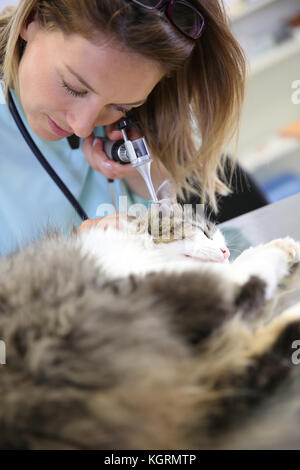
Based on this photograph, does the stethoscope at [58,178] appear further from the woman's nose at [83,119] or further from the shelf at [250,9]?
the shelf at [250,9]

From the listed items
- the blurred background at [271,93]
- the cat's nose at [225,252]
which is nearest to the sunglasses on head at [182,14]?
the cat's nose at [225,252]

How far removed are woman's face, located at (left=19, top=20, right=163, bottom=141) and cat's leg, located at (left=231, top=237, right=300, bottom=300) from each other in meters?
0.43

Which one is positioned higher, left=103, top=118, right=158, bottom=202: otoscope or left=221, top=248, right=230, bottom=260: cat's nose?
left=103, top=118, right=158, bottom=202: otoscope

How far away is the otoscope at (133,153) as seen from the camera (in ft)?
3.55

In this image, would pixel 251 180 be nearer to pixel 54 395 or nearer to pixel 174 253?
pixel 174 253

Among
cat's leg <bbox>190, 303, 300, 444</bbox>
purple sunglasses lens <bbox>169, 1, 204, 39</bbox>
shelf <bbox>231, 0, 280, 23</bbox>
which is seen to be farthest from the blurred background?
cat's leg <bbox>190, 303, 300, 444</bbox>

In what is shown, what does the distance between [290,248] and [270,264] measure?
0.32 ft

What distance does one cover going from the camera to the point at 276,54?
8.63 feet

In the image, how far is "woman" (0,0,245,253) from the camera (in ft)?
2.72

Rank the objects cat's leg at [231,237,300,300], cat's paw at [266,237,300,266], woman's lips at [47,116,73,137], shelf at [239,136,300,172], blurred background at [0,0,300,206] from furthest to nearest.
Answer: shelf at [239,136,300,172] < blurred background at [0,0,300,206] < woman's lips at [47,116,73,137] < cat's paw at [266,237,300,266] < cat's leg at [231,237,300,300]

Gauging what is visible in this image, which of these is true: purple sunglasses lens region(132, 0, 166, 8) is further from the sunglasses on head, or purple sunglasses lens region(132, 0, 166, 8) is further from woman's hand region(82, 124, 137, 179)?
woman's hand region(82, 124, 137, 179)

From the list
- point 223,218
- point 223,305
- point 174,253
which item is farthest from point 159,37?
point 223,218
